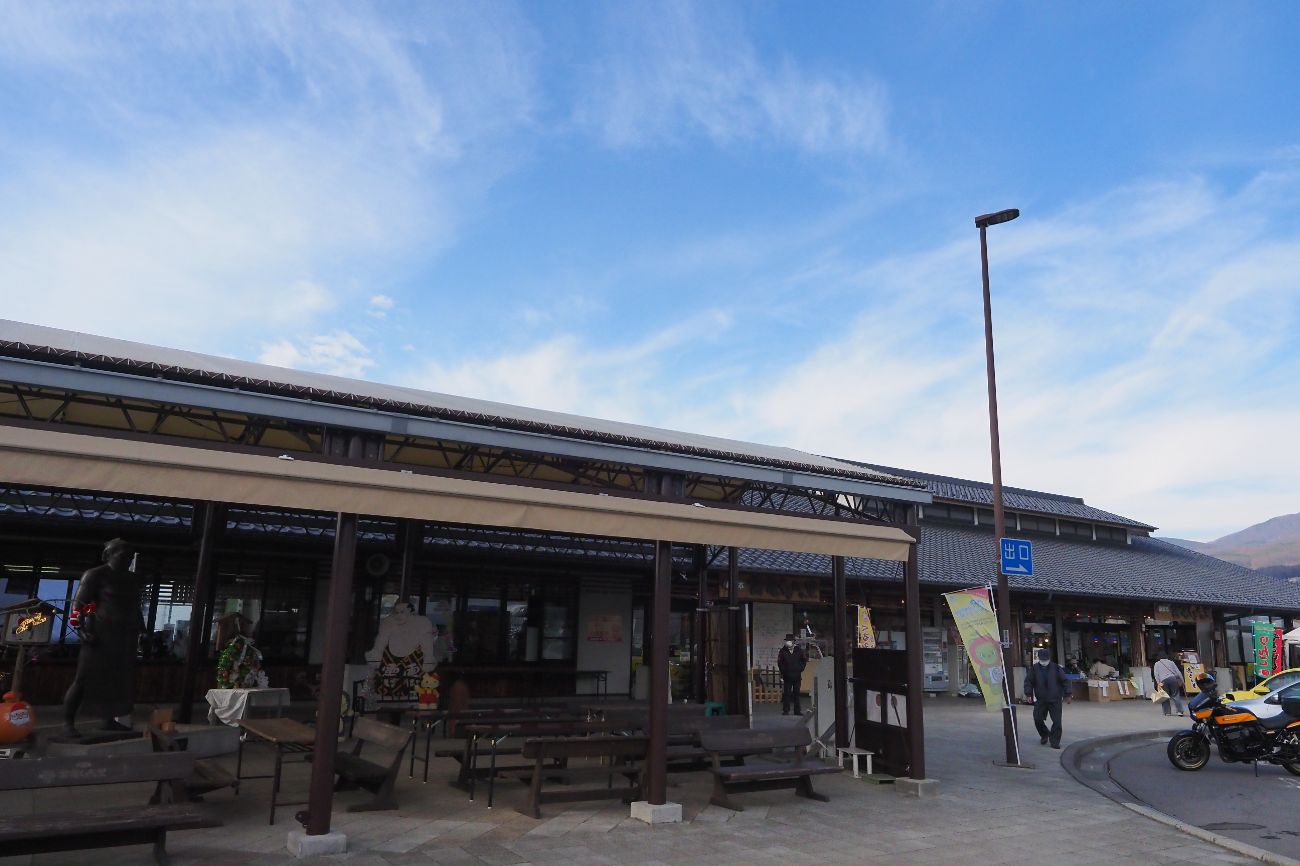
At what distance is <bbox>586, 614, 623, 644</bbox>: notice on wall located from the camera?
699 inches

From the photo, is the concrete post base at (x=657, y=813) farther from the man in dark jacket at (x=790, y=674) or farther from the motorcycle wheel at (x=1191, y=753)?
the man in dark jacket at (x=790, y=674)

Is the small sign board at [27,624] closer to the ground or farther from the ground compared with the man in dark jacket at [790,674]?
farther from the ground

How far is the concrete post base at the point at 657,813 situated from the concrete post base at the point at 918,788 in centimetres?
294

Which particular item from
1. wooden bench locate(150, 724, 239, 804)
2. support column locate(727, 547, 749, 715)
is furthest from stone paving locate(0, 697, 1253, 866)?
support column locate(727, 547, 749, 715)

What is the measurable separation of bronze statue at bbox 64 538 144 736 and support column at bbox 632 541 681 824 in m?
5.03

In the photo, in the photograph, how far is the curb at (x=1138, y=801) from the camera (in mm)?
6926

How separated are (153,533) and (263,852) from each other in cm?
938

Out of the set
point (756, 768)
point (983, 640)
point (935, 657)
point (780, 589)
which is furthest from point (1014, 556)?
point (935, 657)

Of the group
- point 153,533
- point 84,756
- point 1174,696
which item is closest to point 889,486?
point 84,756

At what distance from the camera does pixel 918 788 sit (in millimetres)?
9117

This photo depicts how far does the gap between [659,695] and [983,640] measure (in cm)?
501

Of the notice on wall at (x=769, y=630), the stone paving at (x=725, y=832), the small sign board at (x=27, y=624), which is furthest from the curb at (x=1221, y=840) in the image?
the small sign board at (x=27, y=624)

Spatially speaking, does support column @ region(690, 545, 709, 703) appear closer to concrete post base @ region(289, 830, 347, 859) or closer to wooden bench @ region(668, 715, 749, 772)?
wooden bench @ region(668, 715, 749, 772)

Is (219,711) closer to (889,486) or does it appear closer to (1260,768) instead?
(889,486)
